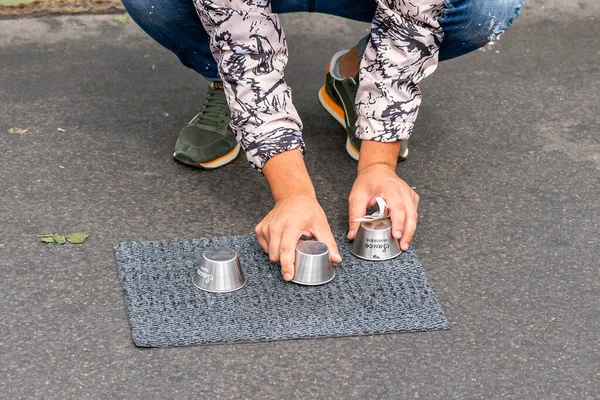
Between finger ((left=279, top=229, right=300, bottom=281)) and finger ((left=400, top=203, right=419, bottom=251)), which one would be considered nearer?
finger ((left=279, top=229, right=300, bottom=281))

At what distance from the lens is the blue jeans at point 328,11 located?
214 centimetres

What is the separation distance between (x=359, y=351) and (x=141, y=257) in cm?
58

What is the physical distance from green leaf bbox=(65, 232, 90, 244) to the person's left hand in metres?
0.64

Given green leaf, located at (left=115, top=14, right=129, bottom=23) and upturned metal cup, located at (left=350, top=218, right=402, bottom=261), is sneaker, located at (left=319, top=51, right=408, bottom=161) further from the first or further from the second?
green leaf, located at (left=115, top=14, right=129, bottom=23)

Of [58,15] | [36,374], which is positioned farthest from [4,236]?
[58,15]

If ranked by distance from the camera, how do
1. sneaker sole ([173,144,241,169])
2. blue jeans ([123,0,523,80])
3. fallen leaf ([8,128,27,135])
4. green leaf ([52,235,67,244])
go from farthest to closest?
fallen leaf ([8,128,27,135])
sneaker sole ([173,144,241,169])
blue jeans ([123,0,523,80])
green leaf ([52,235,67,244])

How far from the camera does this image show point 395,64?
1957 millimetres

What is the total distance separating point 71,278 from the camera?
1.86 m

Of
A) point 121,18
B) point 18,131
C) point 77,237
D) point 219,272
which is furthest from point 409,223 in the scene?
point 121,18

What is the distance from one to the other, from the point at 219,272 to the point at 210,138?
654mm

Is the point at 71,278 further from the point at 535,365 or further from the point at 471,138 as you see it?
the point at 471,138

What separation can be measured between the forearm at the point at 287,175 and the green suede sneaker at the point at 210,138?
18.7 inches

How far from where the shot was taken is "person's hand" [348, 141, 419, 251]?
6.16 ft

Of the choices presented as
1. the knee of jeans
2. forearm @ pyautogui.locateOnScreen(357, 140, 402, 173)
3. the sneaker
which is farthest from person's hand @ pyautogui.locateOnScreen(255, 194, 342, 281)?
the knee of jeans
